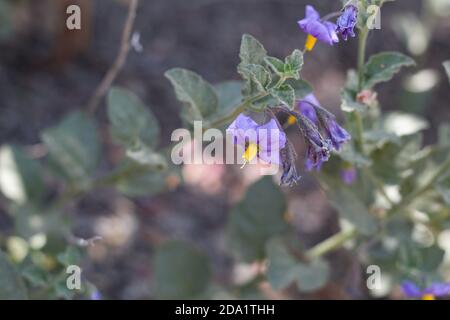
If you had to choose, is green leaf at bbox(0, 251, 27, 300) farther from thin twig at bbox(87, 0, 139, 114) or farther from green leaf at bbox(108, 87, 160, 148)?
thin twig at bbox(87, 0, 139, 114)

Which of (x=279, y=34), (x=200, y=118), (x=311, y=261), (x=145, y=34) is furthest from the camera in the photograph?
(x=279, y=34)

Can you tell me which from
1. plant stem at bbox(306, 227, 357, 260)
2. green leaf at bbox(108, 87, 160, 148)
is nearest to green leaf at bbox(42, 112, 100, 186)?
green leaf at bbox(108, 87, 160, 148)

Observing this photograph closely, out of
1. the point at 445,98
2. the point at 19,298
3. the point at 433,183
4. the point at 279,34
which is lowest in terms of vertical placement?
the point at 19,298

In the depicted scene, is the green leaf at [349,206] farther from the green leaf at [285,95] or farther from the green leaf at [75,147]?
the green leaf at [75,147]

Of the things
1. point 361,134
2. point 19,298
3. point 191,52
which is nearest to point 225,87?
point 361,134

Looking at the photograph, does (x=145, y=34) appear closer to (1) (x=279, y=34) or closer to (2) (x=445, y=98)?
(1) (x=279, y=34)

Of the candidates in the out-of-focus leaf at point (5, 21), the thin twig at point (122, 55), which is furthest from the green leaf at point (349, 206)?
the out-of-focus leaf at point (5, 21)

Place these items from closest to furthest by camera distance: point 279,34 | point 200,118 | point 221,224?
point 200,118
point 221,224
point 279,34
